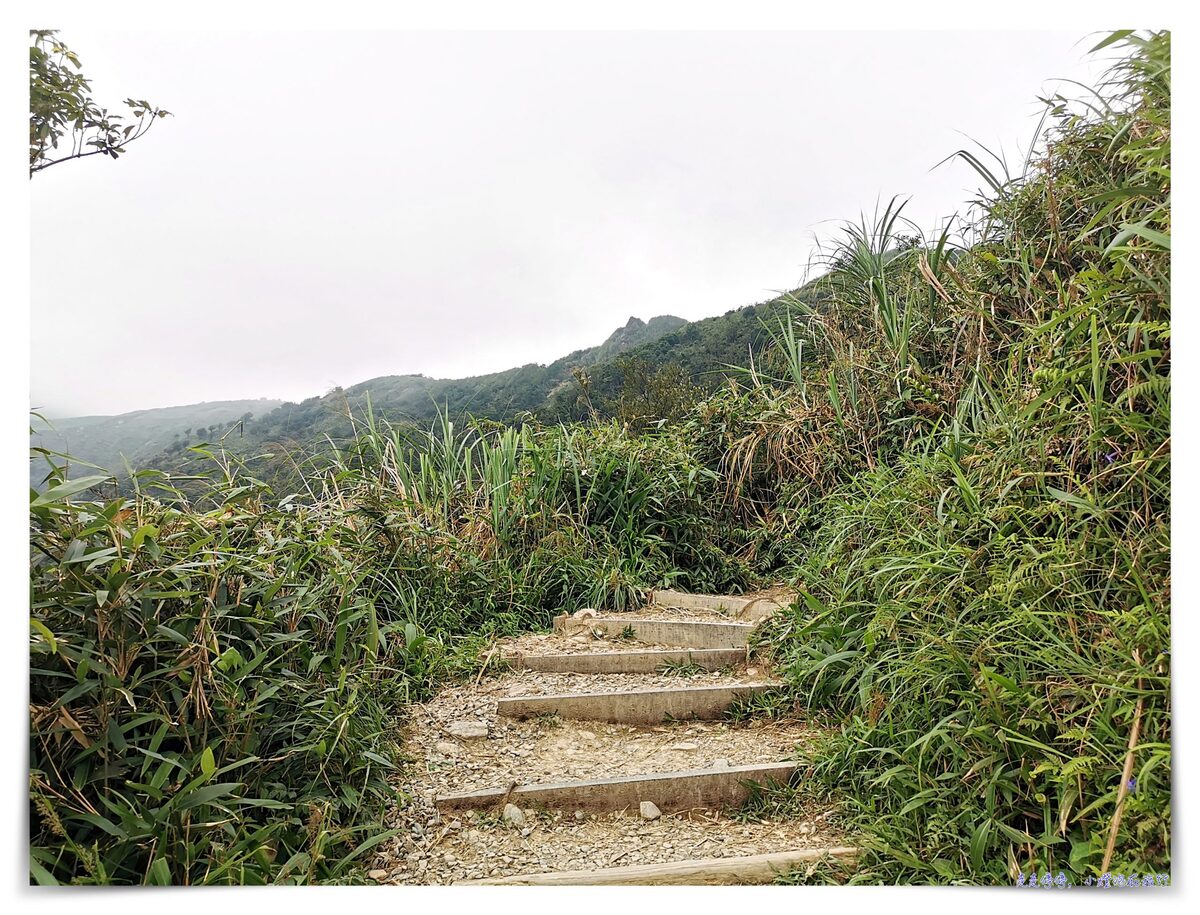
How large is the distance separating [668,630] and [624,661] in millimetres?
285

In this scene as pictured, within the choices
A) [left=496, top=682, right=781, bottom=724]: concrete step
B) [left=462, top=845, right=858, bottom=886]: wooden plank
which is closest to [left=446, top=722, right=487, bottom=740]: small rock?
[left=496, top=682, right=781, bottom=724]: concrete step

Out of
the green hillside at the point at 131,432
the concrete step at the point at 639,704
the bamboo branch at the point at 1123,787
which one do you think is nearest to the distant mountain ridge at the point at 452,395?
the green hillside at the point at 131,432

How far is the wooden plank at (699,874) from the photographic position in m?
1.36

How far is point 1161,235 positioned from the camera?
1357 mm

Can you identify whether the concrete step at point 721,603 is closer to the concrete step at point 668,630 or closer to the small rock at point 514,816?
the concrete step at point 668,630

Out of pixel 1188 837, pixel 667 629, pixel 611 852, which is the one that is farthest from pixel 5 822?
pixel 1188 837

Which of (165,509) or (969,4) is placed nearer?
(165,509)

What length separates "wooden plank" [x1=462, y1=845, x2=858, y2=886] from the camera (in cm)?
136

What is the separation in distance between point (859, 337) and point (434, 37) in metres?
2.68

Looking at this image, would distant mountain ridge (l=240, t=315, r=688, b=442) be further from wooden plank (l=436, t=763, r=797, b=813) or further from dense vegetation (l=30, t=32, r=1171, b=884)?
wooden plank (l=436, t=763, r=797, b=813)

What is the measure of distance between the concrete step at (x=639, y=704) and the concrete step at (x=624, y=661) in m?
0.34

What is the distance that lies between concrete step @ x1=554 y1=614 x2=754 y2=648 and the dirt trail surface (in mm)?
166

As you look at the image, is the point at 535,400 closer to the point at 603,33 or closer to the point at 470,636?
the point at 470,636

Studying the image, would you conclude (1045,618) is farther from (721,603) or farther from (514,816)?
(721,603)
